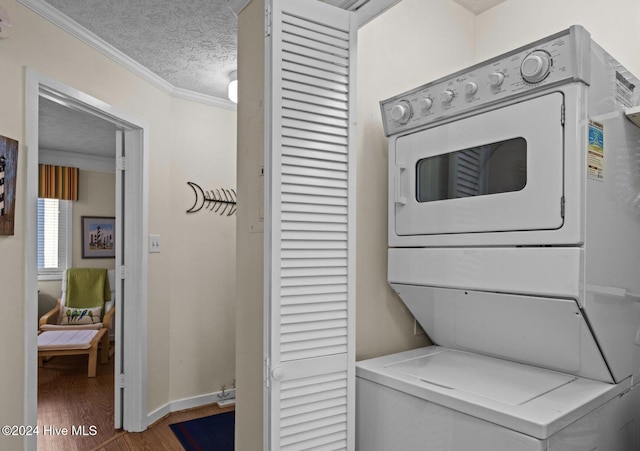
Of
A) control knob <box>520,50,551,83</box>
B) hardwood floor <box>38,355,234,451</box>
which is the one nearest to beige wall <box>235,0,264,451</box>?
control knob <box>520,50,551,83</box>

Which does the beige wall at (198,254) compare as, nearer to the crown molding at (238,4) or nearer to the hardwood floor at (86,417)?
the hardwood floor at (86,417)

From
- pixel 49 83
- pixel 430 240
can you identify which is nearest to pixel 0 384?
pixel 49 83

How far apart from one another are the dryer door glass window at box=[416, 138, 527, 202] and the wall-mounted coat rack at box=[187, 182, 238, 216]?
2150 mm

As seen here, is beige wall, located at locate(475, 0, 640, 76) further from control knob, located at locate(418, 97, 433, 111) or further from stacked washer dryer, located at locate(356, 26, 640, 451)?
control knob, located at locate(418, 97, 433, 111)

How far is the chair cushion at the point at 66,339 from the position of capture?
163 inches

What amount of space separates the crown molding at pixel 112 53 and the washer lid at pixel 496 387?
2232 mm

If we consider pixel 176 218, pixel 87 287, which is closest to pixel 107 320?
pixel 87 287

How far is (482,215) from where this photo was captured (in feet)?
4.41

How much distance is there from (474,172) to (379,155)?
0.44 metres

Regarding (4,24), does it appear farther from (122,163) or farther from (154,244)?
(154,244)

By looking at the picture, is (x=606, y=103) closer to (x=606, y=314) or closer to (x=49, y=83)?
(x=606, y=314)

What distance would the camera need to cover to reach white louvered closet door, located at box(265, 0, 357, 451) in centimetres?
125

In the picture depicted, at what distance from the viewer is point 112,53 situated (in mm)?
2559

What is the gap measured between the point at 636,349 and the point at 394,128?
1.10 meters
